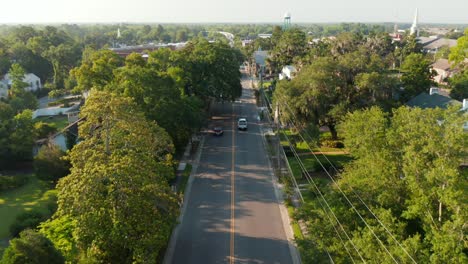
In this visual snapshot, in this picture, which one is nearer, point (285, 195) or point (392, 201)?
point (392, 201)

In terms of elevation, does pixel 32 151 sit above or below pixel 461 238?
below

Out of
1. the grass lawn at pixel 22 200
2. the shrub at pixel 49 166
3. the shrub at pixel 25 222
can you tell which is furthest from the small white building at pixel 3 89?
the shrub at pixel 25 222

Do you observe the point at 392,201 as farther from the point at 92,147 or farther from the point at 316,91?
the point at 316,91

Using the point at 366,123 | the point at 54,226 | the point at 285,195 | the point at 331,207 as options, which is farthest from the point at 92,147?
the point at 366,123

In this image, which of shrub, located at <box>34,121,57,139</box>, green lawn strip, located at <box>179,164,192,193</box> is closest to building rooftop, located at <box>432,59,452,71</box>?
green lawn strip, located at <box>179,164,192,193</box>

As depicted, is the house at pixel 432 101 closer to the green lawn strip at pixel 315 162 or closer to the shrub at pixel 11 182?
the green lawn strip at pixel 315 162

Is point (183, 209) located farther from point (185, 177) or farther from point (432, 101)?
point (432, 101)
